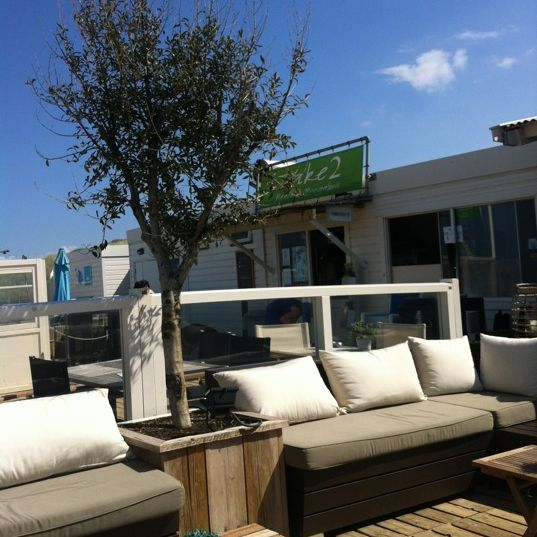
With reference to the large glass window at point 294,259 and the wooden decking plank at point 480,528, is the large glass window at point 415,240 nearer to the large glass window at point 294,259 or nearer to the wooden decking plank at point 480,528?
the large glass window at point 294,259

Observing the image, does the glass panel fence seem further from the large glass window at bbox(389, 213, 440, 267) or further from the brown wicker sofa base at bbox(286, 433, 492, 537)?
the large glass window at bbox(389, 213, 440, 267)

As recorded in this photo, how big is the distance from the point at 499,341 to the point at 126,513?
3.29 metres

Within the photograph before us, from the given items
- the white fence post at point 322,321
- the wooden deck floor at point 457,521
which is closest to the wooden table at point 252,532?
the wooden deck floor at point 457,521

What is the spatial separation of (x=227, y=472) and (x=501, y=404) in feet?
7.01

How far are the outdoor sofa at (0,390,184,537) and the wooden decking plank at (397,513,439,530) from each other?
139 cm

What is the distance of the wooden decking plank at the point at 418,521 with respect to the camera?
339 centimetres

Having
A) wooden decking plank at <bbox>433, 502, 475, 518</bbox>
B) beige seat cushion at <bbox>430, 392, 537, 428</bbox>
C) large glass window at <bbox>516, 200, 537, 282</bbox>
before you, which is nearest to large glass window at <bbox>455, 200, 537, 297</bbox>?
large glass window at <bbox>516, 200, 537, 282</bbox>

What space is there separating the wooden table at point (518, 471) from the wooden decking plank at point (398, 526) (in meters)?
0.53

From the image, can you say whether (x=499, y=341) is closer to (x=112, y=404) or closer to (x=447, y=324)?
(x=447, y=324)

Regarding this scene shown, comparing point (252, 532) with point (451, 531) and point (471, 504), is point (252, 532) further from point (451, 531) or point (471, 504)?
point (471, 504)

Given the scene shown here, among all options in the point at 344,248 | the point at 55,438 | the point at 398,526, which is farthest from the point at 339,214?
the point at 55,438

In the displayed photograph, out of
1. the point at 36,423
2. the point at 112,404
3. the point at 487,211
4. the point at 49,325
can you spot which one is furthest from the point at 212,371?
the point at 487,211

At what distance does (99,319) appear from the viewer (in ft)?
11.9

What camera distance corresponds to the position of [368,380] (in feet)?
13.8
